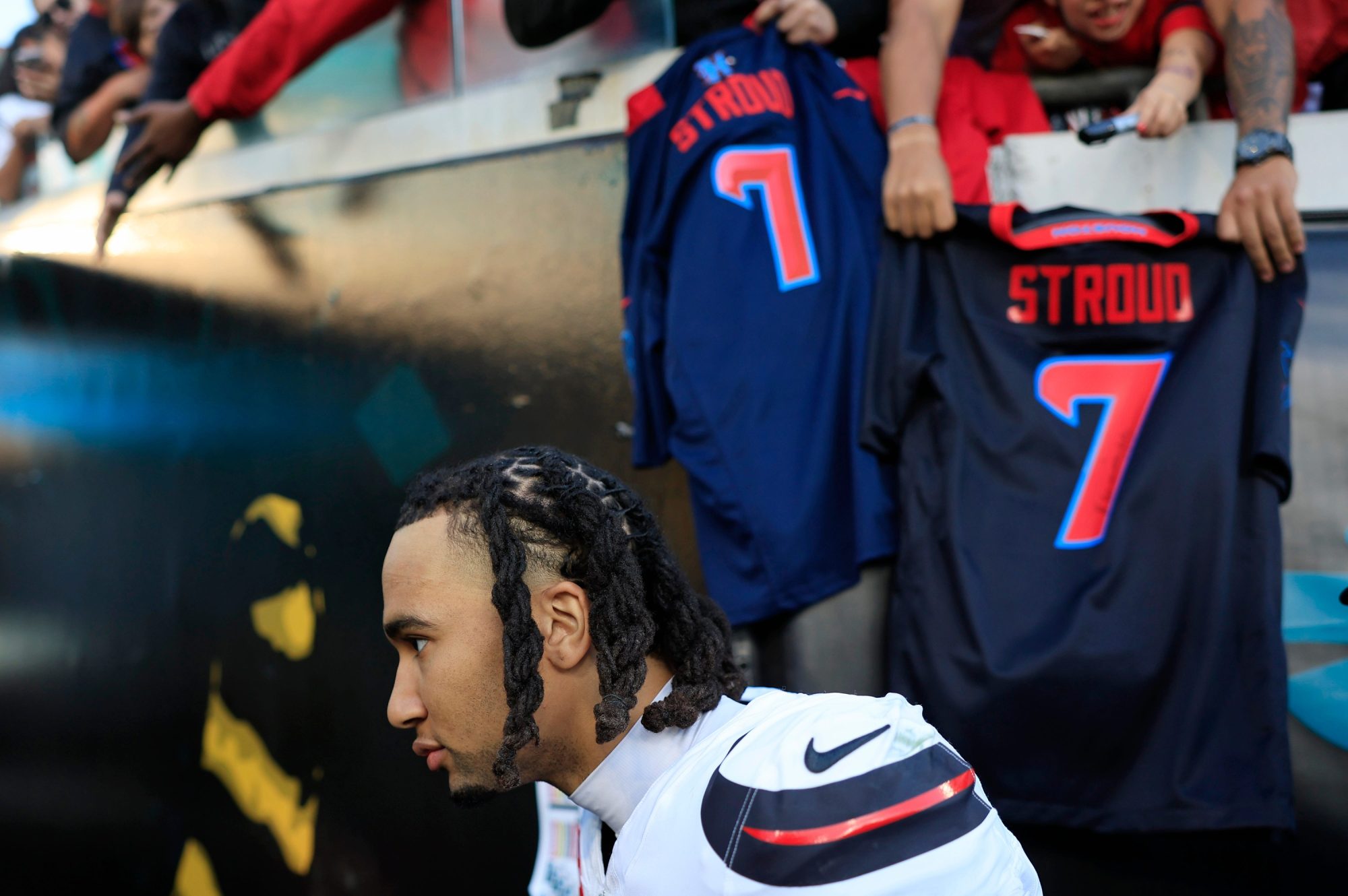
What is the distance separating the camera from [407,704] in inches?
51.1

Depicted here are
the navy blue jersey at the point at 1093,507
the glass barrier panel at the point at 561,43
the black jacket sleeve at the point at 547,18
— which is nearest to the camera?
the navy blue jersey at the point at 1093,507

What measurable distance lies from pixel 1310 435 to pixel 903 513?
76 cm

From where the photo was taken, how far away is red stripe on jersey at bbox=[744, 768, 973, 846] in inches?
41.6

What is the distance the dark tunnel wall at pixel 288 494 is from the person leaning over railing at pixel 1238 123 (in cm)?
29

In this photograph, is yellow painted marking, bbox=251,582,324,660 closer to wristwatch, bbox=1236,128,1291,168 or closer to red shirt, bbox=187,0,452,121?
red shirt, bbox=187,0,452,121

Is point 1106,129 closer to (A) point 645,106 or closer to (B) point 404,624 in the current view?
(A) point 645,106

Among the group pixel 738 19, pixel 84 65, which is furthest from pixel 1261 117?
pixel 84 65

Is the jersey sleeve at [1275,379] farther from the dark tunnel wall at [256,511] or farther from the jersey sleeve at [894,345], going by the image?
the dark tunnel wall at [256,511]

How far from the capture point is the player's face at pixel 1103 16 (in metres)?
2.09

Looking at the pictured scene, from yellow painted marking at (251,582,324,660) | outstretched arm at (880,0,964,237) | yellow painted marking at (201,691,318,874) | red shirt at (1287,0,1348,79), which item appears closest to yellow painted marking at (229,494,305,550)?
yellow painted marking at (251,582,324,660)

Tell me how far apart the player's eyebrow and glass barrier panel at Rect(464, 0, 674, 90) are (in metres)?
1.55

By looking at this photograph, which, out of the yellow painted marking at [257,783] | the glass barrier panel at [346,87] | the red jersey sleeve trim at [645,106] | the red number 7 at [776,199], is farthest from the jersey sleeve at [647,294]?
the yellow painted marking at [257,783]

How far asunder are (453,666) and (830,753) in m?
0.43

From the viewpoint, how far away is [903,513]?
6.41 ft
